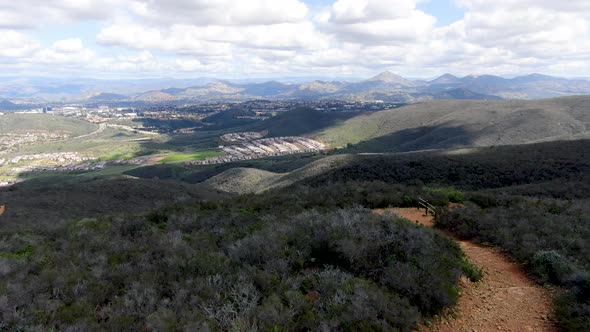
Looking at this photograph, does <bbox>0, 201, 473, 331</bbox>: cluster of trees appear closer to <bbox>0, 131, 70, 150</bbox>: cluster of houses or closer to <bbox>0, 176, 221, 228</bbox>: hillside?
<bbox>0, 176, 221, 228</bbox>: hillside

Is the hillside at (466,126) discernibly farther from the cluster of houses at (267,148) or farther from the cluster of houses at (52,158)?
the cluster of houses at (52,158)

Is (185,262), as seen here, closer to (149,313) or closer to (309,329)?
(149,313)

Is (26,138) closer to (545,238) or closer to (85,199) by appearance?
(85,199)

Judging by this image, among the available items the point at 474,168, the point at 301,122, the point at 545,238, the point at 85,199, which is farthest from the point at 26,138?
the point at 545,238

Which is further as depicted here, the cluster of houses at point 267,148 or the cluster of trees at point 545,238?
the cluster of houses at point 267,148

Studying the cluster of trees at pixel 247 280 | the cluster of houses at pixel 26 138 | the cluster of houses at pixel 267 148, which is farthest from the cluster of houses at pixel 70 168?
the cluster of trees at pixel 247 280
